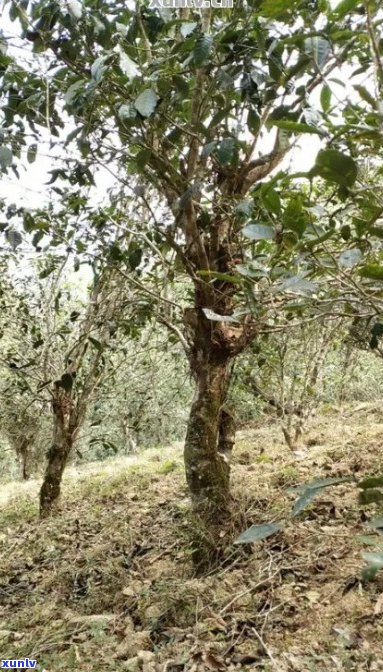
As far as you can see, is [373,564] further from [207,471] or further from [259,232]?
[207,471]

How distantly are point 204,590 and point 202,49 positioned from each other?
2176mm

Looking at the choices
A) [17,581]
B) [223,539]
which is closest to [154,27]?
[223,539]

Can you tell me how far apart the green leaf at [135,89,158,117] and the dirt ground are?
1.34 m

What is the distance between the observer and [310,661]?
1730 millimetres

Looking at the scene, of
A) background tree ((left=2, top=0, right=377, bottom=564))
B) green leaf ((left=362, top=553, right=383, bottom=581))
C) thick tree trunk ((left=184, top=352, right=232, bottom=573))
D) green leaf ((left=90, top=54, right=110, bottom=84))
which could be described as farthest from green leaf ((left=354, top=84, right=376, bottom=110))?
thick tree trunk ((left=184, top=352, right=232, bottom=573))

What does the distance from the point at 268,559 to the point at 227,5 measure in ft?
8.18

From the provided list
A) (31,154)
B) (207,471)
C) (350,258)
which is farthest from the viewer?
(207,471)

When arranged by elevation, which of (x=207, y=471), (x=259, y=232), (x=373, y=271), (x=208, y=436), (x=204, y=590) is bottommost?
(x=204, y=590)

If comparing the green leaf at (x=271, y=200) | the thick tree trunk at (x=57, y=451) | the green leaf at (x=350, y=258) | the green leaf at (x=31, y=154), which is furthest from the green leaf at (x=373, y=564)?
the thick tree trunk at (x=57, y=451)

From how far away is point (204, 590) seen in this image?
2314 mm

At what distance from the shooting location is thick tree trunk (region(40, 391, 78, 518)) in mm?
4816

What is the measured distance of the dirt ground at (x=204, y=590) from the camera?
1888 millimetres

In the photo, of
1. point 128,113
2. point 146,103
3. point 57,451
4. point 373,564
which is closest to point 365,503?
point 373,564

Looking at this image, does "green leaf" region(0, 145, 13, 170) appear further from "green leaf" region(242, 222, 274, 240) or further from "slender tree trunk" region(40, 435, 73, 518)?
"slender tree trunk" region(40, 435, 73, 518)
